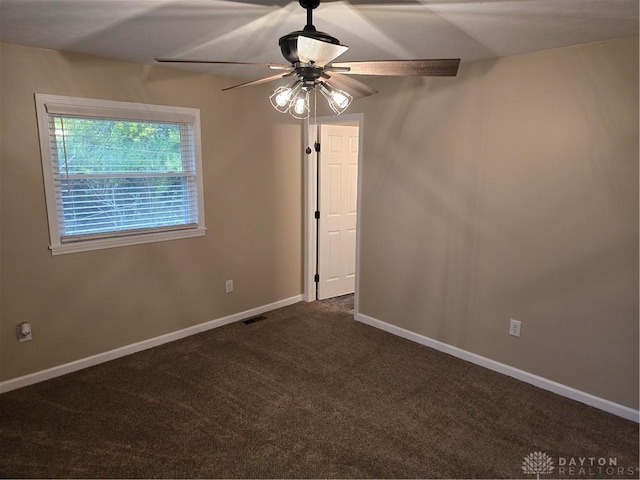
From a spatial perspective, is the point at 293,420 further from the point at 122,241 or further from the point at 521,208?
the point at 521,208

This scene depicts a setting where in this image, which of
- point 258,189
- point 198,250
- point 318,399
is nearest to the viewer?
point 318,399

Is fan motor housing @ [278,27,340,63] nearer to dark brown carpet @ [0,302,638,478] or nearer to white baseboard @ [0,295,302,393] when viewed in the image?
dark brown carpet @ [0,302,638,478]

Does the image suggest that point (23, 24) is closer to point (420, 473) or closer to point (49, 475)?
point (49, 475)

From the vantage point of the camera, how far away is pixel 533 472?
7.02 ft

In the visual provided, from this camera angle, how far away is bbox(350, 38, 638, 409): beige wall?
2.48 m

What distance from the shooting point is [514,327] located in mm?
3012

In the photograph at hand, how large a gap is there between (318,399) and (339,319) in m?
1.42

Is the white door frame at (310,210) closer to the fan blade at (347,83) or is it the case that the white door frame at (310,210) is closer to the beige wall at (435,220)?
the beige wall at (435,220)

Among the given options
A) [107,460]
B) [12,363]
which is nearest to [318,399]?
[107,460]

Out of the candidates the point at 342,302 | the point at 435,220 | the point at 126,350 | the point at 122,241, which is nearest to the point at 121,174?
the point at 122,241

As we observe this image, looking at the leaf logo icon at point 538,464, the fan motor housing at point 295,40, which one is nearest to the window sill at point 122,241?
the fan motor housing at point 295,40

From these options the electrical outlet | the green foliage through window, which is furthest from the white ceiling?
the electrical outlet

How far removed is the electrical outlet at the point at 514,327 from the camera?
2988 millimetres

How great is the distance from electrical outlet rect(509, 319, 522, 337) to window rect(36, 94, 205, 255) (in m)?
2.68
